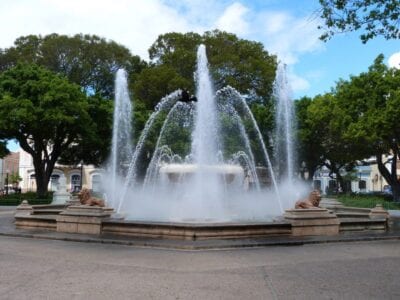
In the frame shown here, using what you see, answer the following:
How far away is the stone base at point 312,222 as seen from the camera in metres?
14.9

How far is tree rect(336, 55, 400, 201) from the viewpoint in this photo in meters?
35.6

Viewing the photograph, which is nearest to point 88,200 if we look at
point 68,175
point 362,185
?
point 68,175

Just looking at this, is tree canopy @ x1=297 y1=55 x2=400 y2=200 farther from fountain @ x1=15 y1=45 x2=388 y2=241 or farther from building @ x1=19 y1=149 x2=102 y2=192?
building @ x1=19 y1=149 x2=102 y2=192

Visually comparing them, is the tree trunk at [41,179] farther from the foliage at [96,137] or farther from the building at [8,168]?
the building at [8,168]

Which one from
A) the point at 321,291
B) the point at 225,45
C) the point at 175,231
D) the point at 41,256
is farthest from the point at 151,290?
the point at 225,45

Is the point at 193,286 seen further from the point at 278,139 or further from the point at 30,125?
the point at 278,139

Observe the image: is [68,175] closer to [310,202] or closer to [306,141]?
[306,141]

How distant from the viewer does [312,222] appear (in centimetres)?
1511

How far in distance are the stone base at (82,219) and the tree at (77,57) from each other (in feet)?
128

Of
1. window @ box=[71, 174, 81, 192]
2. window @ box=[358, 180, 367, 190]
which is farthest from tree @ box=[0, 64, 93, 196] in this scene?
window @ box=[358, 180, 367, 190]

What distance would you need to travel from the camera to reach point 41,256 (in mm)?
11266

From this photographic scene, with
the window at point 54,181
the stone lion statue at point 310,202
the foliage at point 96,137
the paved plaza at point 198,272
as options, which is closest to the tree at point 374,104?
the foliage at point 96,137

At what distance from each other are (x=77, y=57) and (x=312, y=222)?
144 ft

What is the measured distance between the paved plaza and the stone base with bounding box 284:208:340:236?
174cm
